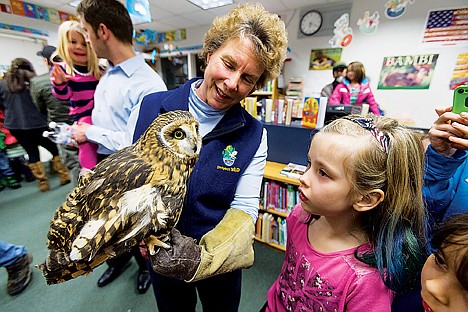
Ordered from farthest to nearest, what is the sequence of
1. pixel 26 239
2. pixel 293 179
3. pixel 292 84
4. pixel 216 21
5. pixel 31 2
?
pixel 292 84, pixel 31 2, pixel 26 239, pixel 293 179, pixel 216 21

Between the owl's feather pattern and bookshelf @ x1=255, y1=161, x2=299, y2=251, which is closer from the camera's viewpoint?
the owl's feather pattern

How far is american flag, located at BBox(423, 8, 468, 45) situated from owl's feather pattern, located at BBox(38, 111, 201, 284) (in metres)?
4.27

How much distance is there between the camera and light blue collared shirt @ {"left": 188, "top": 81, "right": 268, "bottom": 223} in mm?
688

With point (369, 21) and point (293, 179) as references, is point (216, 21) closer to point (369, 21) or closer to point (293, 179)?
point (293, 179)

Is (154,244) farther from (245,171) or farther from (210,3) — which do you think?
(210,3)

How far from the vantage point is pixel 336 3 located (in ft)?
11.4

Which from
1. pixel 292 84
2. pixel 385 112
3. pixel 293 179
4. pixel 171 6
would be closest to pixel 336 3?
pixel 292 84

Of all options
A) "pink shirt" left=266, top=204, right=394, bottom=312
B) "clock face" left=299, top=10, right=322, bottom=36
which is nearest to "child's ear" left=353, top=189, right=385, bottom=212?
"pink shirt" left=266, top=204, right=394, bottom=312

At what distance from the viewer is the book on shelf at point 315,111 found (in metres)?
1.70

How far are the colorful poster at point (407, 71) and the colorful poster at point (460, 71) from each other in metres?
0.25

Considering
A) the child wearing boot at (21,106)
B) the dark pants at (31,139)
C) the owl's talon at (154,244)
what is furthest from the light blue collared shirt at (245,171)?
the dark pants at (31,139)

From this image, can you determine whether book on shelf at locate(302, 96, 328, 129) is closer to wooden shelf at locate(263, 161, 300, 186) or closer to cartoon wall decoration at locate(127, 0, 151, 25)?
wooden shelf at locate(263, 161, 300, 186)

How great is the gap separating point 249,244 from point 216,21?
702 mm

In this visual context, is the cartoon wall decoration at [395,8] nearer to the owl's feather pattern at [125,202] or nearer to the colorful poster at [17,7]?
the owl's feather pattern at [125,202]
